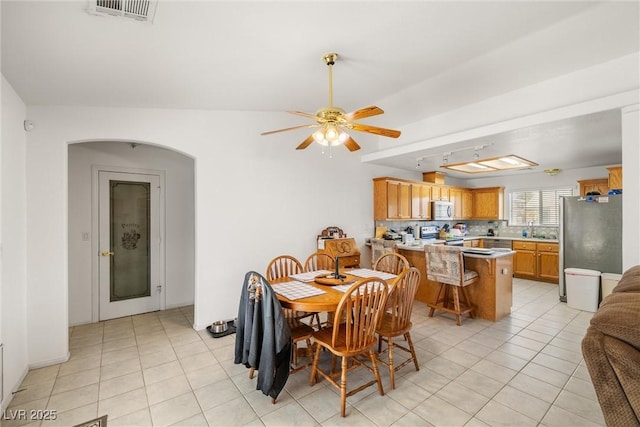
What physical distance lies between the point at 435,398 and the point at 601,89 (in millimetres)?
3073

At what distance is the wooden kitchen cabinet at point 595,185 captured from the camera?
5.55m

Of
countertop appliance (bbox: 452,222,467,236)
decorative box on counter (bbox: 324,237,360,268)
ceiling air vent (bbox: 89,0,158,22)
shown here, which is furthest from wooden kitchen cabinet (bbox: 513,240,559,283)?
ceiling air vent (bbox: 89,0,158,22)

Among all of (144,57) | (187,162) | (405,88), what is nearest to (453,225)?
(405,88)

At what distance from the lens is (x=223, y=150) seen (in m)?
3.72

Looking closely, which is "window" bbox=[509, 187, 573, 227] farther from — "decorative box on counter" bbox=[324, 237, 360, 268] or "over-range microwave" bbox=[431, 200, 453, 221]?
"decorative box on counter" bbox=[324, 237, 360, 268]

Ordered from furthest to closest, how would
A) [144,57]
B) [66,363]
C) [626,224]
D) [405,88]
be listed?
[405,88]
[66,363]
[626,224]
[144,57]

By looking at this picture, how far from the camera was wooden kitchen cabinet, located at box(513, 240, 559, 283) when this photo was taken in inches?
228

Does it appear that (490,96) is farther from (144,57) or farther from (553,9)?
(144,57)

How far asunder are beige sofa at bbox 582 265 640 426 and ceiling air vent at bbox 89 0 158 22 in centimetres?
261

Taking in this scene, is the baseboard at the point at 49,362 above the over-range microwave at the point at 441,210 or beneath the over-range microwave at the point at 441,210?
beneath

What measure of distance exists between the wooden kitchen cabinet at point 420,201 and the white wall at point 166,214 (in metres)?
4.12

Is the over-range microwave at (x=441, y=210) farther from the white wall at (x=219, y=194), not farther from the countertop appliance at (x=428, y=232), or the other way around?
the white wall at (x=219, y=194)

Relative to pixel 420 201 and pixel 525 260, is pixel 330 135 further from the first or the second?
pixel 525 260

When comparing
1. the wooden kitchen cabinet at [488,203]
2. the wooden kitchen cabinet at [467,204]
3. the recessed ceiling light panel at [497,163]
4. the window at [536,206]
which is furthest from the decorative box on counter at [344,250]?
the window at [536,206]
